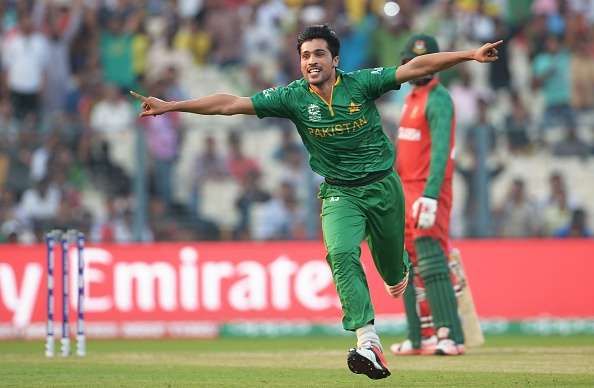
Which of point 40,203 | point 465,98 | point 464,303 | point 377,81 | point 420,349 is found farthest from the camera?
point 465,98

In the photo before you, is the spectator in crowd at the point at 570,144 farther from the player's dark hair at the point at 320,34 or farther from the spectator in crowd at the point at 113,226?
the player's dark hair at the point at 320,34

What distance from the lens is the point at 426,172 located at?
12.3 meters

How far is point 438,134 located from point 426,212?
2.48 feet

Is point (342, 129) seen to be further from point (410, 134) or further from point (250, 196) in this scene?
point (250, 196)

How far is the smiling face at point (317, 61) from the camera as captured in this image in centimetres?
963

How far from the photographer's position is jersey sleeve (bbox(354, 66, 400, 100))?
9547mm

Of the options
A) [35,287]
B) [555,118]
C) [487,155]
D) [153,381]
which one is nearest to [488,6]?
[555,118]

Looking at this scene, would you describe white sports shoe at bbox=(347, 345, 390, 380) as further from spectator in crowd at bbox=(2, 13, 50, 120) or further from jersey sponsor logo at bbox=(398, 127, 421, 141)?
spectator in crowd at bbox=(2, 13, 50, 120)

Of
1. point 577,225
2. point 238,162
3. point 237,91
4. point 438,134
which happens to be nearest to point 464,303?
point 438,134

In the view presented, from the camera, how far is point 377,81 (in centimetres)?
962

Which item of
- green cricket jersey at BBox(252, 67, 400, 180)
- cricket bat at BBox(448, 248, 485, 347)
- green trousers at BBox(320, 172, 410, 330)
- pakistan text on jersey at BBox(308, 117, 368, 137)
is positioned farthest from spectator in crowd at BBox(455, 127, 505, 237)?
pakistan text on jersey at BBox(308, 117, 368, 137)

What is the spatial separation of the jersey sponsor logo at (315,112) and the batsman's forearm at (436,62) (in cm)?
82

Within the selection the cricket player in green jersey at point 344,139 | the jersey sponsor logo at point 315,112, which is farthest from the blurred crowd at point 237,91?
the jersey sponsor logo at point 315,112

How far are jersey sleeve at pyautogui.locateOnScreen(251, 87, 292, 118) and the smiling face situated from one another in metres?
0.23
